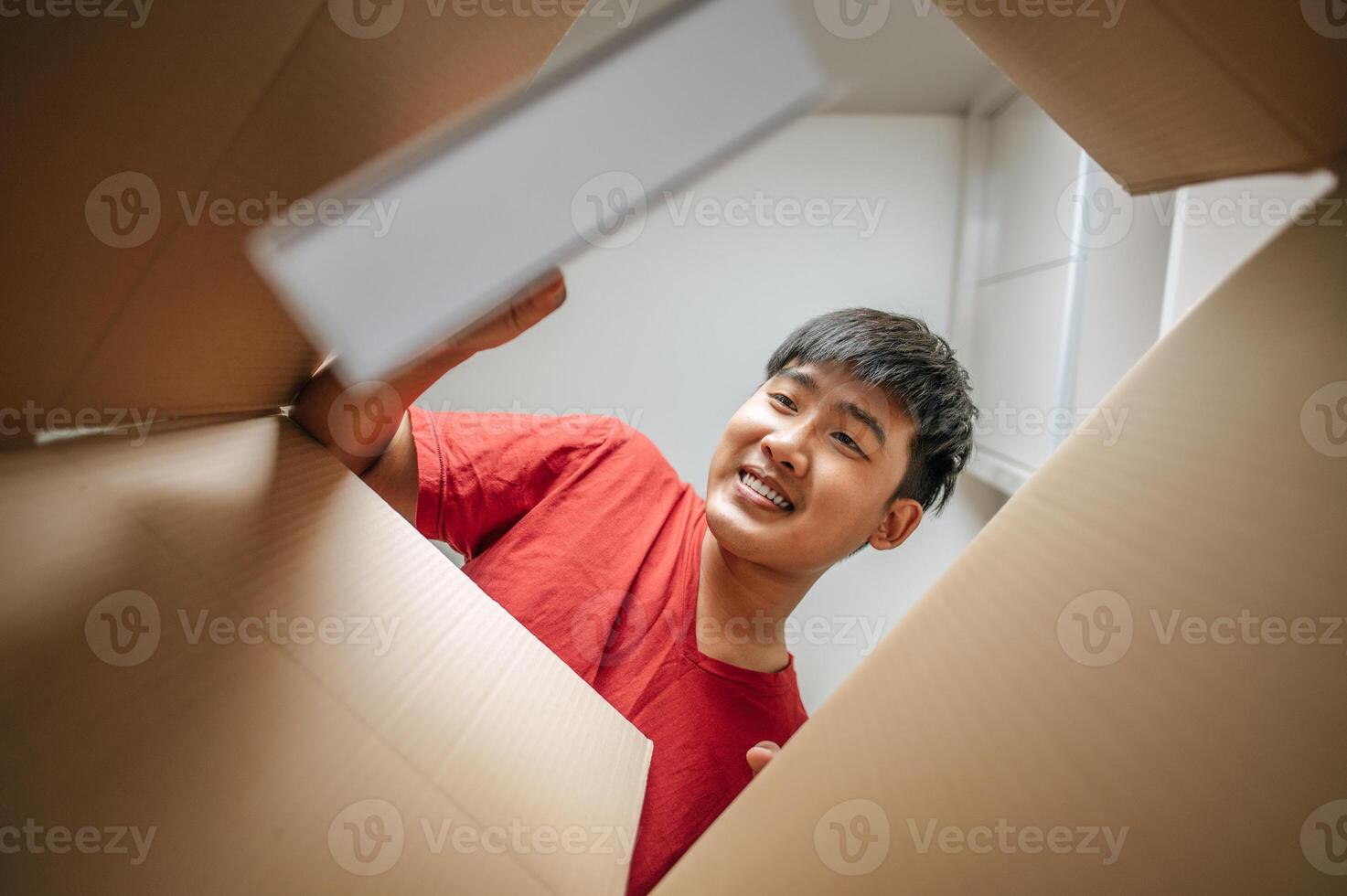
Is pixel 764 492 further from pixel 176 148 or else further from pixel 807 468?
pixel 176 148

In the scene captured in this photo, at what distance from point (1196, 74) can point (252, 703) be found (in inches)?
19.1

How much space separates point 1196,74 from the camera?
0.30 m

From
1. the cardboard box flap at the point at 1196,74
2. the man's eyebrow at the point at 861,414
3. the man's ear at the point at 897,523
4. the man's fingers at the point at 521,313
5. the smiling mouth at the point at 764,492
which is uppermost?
the cardboard box flap at the point at 1196,74

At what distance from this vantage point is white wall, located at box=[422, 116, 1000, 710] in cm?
169

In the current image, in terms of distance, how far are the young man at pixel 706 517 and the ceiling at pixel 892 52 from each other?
57 cm

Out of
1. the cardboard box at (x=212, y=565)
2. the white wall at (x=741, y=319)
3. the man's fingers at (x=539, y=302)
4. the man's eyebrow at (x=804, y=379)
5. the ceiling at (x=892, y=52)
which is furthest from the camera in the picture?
the white wall at (x=741, y=319)

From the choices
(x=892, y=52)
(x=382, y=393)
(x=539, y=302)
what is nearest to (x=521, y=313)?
(x=539, y=302)

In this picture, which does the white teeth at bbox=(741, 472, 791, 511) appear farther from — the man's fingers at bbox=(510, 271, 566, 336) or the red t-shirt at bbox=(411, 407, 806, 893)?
the man's fingers at bbox=(510, 271, 566, 336)

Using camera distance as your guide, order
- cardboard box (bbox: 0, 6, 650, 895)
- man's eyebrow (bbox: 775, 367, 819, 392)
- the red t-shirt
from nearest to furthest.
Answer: cardboard box (bbox: 0, 6, 650, 895) → the red t-shirt → man's eyebrow (bbox: 775, 367, 819, 392)

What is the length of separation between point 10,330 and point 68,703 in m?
0.15

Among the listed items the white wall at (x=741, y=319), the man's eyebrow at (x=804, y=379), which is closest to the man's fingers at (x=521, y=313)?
the man's eyebrow at (x=804, y=379)

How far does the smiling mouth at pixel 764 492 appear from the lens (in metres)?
0.72

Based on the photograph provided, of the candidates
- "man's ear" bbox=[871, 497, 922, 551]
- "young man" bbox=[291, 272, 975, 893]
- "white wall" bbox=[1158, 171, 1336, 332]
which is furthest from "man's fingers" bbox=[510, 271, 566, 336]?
"white wall" bbox=[1158, 171, 1336, 332]

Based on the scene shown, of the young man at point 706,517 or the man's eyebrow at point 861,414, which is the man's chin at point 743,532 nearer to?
the young man at point 706,517
